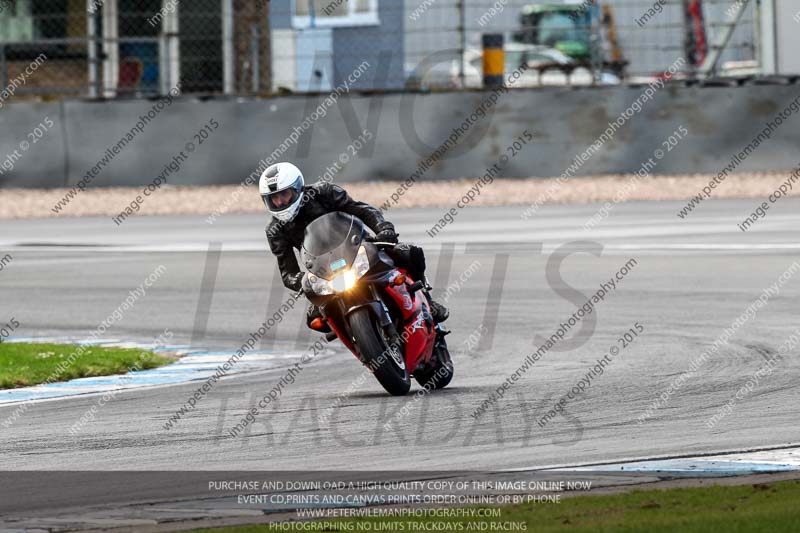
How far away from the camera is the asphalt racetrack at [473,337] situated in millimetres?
8156

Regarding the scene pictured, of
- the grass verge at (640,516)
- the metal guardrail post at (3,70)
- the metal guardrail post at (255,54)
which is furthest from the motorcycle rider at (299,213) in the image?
the metal guardrail post at (3,70)

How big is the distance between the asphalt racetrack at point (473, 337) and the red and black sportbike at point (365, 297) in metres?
0.27

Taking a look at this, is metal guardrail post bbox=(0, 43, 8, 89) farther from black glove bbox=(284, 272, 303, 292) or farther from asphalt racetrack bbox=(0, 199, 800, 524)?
black glove bbox=(284, 272, 303, 292)

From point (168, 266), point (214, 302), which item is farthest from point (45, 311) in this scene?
point (168, 266)

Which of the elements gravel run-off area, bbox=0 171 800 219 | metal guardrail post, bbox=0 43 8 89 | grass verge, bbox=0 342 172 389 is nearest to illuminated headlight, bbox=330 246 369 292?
grass verge, bbox=0 342 172 389

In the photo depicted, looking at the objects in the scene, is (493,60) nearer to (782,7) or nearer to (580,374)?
(782,7)

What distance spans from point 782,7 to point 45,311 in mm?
12864

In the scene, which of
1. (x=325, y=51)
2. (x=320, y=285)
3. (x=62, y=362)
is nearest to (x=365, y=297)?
(x=320, y=285)

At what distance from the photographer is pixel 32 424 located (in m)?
9.34

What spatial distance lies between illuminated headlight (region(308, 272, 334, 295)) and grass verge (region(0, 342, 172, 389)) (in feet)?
8.96

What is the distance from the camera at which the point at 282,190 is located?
9.52 metres

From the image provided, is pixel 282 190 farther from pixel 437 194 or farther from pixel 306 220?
pixel 437 194

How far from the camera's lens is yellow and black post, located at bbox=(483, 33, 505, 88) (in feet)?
80.5

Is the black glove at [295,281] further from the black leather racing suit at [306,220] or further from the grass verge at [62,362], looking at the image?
the grass verge at [62,362]
